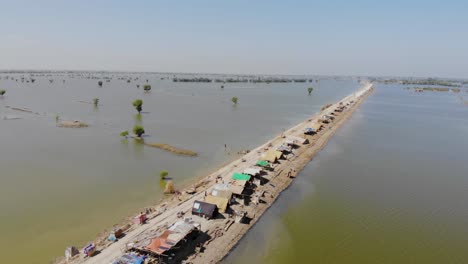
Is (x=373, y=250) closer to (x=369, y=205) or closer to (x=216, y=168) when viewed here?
(x=369, y=205)

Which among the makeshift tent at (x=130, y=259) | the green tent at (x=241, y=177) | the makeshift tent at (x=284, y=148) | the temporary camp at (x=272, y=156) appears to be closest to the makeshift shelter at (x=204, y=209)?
the green tent at (x=241, y=177)

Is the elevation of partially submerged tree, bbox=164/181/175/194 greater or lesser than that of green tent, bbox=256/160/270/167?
lesser

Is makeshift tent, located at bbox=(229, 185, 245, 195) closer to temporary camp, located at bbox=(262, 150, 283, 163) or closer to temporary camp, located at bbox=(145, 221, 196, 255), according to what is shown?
temporary camp, located at bbox=(145, 221, 196, 255)

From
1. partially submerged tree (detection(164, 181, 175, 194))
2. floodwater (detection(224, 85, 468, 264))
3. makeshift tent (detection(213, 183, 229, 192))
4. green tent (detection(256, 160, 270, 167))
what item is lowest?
floodwater (detection(224, 85, 468, 264))

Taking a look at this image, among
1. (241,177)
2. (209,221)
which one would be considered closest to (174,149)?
(241,177)

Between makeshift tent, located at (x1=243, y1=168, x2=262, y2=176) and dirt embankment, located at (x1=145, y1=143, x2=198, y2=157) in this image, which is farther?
dirt embankment, located at (x1=145, y1=143, x2=198, y2=157)

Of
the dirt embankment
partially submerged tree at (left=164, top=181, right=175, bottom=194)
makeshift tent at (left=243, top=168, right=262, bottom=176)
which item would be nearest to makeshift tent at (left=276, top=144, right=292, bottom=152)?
makeshift tent at (left=243, top=168, right=262, bottom=176)

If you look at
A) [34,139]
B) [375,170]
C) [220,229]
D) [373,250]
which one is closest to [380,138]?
[375,170]
